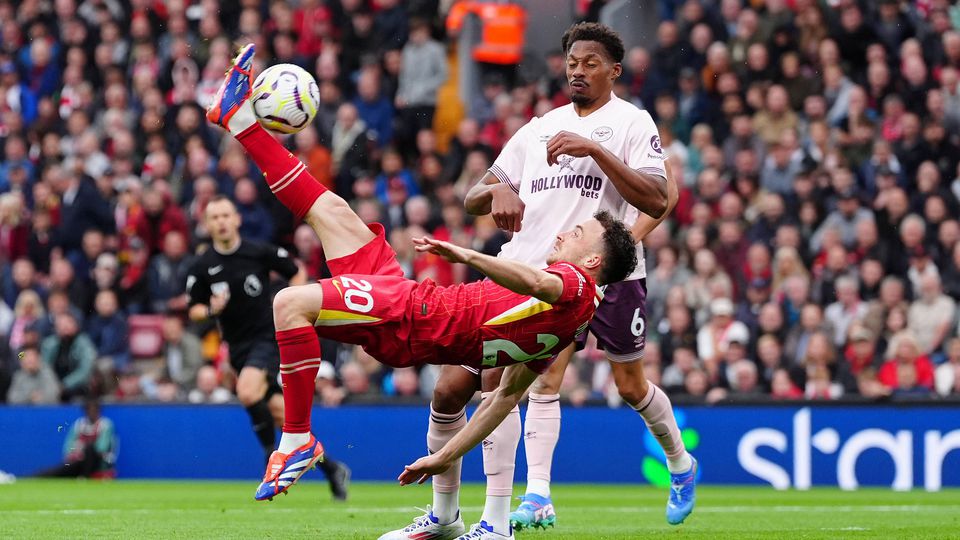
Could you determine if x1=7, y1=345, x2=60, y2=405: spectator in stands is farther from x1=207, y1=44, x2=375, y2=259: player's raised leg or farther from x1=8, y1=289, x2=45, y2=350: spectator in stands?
x1=207, y1=44, x2=375, y2=259: player's raised leg

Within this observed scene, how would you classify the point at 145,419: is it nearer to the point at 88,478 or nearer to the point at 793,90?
the point at 88,478

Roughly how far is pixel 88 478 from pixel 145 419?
0.81 m

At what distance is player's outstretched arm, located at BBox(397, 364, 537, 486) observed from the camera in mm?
6910

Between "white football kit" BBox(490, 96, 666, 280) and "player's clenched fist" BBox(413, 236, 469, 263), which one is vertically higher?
"white football kit" BBox(490, 96, 666, 280)

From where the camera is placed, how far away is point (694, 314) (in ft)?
51.6

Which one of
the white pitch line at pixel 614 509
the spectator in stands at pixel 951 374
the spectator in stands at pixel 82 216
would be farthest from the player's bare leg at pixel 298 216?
the spectator in stands at pixel 82 216

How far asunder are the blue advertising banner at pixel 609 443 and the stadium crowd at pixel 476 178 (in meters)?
0.28

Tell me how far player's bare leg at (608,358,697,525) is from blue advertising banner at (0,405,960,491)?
17.7ft

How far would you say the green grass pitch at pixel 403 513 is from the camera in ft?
28.7

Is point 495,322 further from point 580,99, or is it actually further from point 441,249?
point 580,99

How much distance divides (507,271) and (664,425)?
2.84 meters

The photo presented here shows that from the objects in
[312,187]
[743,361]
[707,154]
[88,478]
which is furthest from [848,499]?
[88,478]

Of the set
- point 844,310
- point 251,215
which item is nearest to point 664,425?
point 844,310

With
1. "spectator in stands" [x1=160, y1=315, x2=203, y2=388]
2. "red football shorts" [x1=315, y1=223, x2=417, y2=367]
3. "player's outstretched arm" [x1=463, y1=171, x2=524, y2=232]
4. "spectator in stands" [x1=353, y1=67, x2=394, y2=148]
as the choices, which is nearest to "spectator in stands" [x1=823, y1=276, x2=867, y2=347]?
"spectator in stands" [x1=353, y1=67, x2=394, y2=148]
